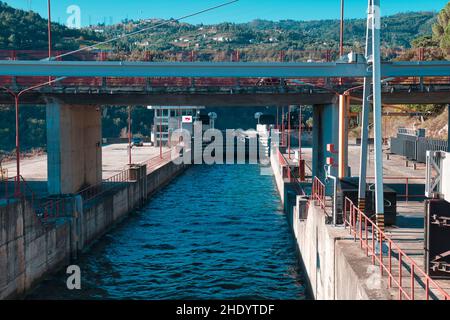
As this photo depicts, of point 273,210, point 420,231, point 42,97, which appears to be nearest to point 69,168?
point 42,97

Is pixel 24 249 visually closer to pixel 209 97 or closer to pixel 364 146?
pixel 364 146

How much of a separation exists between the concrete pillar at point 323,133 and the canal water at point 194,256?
4235 mm

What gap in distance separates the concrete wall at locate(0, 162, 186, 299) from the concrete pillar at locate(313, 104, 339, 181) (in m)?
11.9

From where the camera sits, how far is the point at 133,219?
38.7m

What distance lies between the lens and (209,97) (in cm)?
3409

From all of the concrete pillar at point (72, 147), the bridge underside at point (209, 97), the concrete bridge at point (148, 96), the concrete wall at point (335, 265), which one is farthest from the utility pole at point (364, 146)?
the concrete pillar at point (72, 147)

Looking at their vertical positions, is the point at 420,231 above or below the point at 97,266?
above

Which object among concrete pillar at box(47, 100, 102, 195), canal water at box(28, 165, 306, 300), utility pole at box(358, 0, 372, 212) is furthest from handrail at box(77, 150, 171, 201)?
utility pole at box(358, 0, 372, 212)

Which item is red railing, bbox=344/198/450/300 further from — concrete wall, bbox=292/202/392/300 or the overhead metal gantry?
the overhead metal gantry

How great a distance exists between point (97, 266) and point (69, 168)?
8.22m

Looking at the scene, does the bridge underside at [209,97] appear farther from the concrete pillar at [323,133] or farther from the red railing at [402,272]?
the red railing at [402,272]

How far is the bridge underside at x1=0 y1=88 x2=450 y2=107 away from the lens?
32.6 meters

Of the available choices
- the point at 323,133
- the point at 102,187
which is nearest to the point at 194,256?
the point at 102,187

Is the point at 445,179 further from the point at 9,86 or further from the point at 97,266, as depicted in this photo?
the point at 9,86
